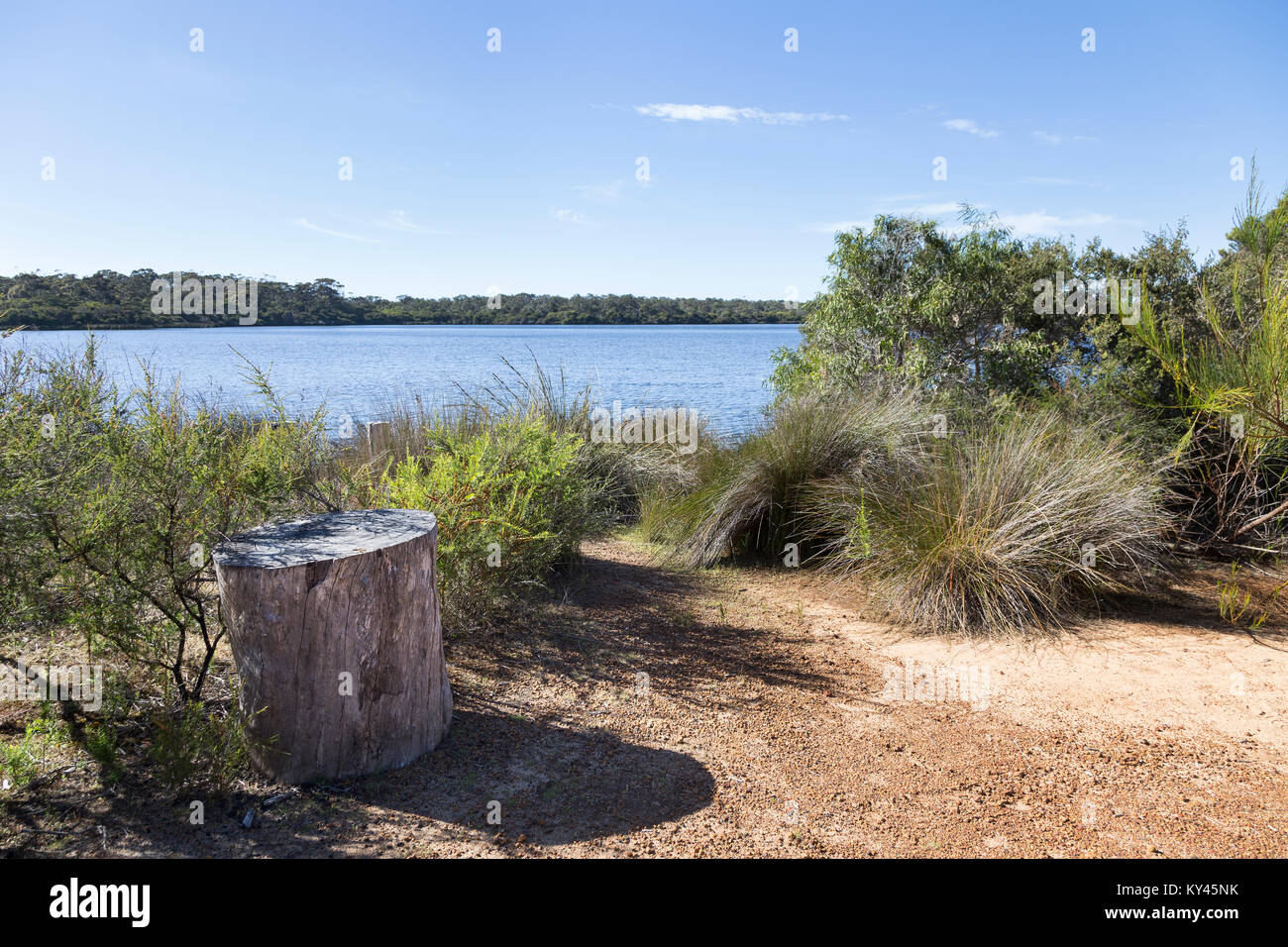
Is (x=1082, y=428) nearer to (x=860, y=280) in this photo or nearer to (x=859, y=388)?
(x=859, y=388)

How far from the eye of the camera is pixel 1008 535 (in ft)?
16.8

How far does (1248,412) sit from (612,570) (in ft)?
15.0

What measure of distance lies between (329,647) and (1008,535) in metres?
4.20

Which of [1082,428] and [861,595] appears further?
[1082,428]

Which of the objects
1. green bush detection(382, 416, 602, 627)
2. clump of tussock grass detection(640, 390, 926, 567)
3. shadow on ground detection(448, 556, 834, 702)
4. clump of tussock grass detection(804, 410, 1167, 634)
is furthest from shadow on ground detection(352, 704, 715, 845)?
clump of tussock grass detection(640, 390, 926, 567)

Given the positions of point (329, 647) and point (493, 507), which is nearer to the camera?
point (329, 647)

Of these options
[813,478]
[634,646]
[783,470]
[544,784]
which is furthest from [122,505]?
[813,478]

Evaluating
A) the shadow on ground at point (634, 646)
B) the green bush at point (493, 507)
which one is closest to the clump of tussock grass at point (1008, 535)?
the shadow on ground at point (634, 646)

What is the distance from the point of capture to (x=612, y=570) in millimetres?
6332

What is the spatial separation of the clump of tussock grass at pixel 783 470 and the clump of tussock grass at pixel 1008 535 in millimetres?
691

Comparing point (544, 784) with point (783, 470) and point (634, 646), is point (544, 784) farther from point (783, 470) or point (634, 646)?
point (783, 470)

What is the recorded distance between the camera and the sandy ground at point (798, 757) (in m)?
2.75

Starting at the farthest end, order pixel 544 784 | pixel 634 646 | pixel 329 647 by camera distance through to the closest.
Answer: pixel 634 646
pixel 544 784
pixel 329 647

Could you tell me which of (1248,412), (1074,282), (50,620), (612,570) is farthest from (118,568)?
(1074,282)
